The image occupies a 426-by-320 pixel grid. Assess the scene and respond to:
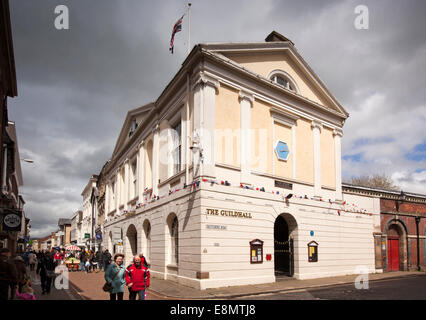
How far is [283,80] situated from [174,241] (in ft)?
36.3

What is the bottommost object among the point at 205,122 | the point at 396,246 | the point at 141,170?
the point at 396,246

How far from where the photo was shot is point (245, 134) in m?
17.7

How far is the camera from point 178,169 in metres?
19.4

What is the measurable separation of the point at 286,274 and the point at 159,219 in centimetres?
754

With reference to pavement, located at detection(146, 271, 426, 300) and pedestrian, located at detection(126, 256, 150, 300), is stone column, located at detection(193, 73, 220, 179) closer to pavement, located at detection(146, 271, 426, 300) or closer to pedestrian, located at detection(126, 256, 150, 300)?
pavement, located at detection(146, 271, 426, 300)

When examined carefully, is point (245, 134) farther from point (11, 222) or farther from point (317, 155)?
point (11, 222)

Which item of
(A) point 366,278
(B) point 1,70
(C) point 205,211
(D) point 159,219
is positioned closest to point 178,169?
(D) point 159,219

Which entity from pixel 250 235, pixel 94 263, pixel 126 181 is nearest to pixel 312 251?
pixel 250 235

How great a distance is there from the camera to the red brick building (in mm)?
23547

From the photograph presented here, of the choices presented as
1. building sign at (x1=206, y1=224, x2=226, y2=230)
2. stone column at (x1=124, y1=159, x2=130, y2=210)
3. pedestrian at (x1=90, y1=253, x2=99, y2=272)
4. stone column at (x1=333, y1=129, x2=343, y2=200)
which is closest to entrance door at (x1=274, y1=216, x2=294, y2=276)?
stone column at (x1=333, y1=129, x2=343, y2=200)

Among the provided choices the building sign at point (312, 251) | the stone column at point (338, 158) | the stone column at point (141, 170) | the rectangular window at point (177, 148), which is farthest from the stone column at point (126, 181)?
the stone column at point (338, 158)

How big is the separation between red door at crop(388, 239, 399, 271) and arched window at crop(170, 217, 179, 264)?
1478 cm

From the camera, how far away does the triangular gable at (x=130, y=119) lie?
26.6m

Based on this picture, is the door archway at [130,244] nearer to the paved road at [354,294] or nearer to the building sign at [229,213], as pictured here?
the building sign at [229,213]
